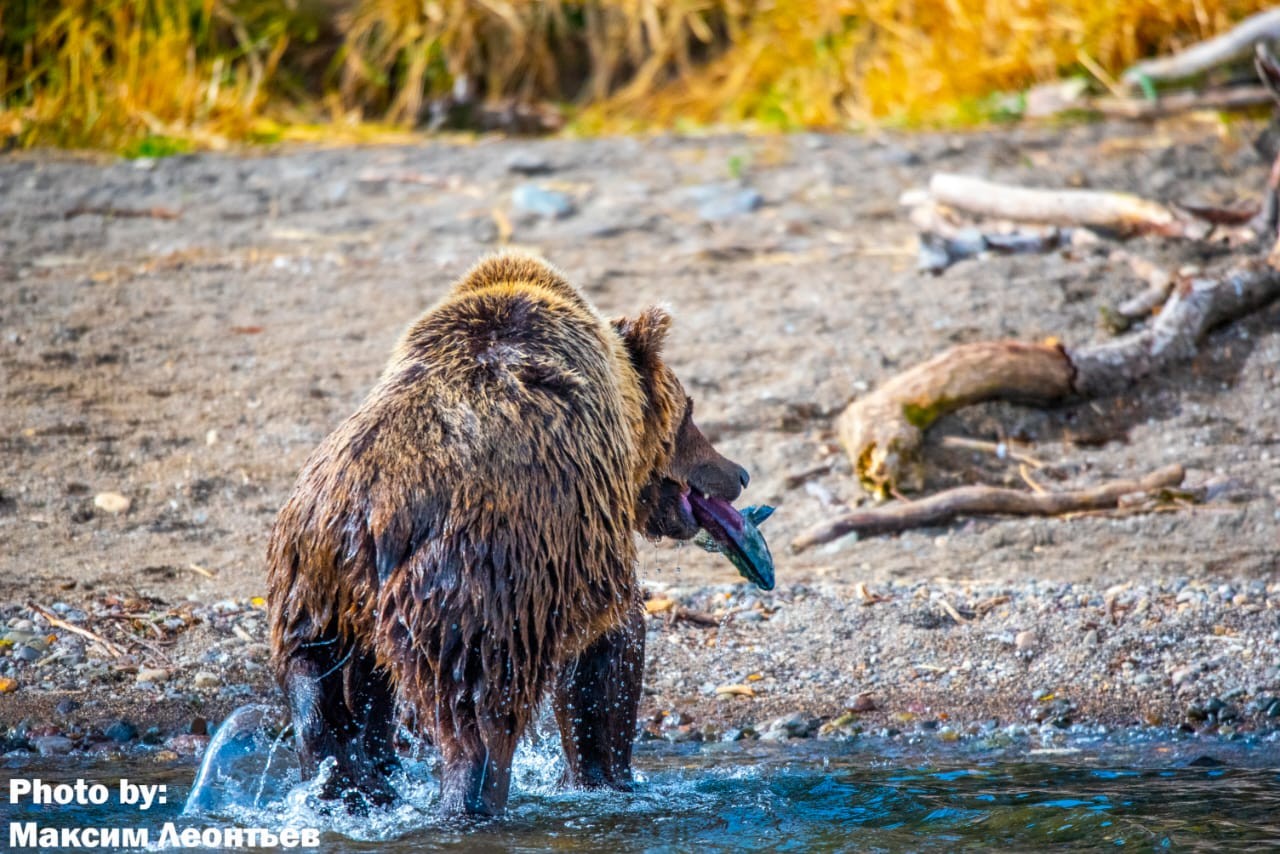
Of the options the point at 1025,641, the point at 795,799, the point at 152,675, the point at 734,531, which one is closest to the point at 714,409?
the point at 1025,641

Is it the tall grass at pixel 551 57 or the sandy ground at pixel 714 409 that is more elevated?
the tall grass at pixel 551 57

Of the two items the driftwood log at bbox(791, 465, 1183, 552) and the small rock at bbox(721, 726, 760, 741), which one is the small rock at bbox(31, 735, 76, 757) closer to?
the small rock at bbox(721, 726, 760, 741)

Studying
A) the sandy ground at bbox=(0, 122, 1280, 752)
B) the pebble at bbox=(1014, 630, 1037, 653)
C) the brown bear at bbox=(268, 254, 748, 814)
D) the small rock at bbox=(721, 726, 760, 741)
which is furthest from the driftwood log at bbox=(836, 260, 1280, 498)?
the brown bear at bbox=(268, 254, 748, 814)

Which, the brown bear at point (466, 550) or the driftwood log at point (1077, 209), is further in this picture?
the driftwood log at point (1077, 209)

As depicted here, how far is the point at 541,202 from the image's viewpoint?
10492 mm

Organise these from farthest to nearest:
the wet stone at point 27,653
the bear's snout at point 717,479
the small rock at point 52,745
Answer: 1. the wet stone at point 27,653
2. the small rock at point 52,745
3. the bear's snout at point 717,479

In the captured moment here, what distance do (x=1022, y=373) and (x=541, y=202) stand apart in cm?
378

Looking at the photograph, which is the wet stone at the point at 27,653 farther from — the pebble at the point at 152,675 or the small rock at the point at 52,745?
the small rock at the point at 52,745

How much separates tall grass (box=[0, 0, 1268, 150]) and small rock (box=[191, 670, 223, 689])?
6381 millimetres

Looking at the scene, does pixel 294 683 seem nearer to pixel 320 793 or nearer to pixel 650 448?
pixel 320 793

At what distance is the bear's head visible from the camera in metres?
4.77

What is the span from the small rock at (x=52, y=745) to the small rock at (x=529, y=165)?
21.4ft

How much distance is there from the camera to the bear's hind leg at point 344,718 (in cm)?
415

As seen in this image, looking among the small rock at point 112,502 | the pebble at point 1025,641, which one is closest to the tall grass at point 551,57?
the small rock at point 112,502
